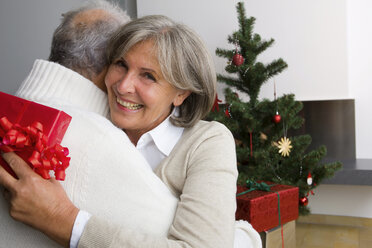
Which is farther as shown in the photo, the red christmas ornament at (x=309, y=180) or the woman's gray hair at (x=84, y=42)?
the red christmas ornament at (x=309, y=180)

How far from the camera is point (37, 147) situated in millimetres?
714

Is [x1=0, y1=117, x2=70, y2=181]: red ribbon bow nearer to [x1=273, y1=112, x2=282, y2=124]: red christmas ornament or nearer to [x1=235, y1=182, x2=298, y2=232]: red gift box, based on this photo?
[x1=235, y1=182, x2=298, y2=232]: red gift box

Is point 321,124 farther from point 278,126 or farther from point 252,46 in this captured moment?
point 252,46

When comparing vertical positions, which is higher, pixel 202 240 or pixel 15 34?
pixel 15 34

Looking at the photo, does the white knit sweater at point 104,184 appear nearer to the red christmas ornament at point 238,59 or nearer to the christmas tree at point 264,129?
the christmas tree at point 264,129

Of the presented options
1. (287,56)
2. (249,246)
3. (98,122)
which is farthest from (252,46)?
(98,122)

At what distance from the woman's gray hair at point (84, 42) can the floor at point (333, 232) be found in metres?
2.18

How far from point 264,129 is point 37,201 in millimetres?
1907

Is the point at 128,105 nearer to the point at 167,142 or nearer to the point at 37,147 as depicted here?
the point at 167,142

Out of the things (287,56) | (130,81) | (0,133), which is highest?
(287,56)

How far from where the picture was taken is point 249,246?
115cm

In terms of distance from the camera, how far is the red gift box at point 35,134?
715 millimetres

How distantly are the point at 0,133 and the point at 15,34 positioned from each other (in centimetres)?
182

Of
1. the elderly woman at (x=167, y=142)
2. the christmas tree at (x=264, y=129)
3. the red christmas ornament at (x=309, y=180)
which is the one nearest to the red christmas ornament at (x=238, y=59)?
the christmas tree at (x=264, y=129)
